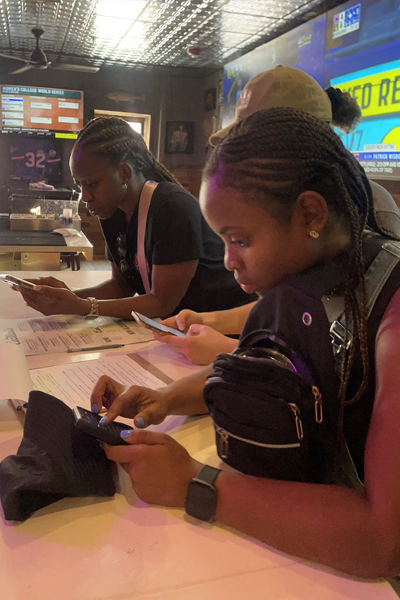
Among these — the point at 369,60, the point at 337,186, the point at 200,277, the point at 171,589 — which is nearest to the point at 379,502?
the point at 171,589

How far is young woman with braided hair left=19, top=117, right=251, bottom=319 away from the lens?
1.40m

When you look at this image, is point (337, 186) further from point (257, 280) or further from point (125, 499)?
point (125, 499)

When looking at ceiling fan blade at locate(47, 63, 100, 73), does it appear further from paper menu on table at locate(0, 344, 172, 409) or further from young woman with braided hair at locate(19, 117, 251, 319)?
paper menu on table at locate(0, 344, 172, 409)

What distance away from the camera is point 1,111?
6141mm

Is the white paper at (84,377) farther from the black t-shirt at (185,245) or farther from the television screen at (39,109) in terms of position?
the television screen at (39,109)

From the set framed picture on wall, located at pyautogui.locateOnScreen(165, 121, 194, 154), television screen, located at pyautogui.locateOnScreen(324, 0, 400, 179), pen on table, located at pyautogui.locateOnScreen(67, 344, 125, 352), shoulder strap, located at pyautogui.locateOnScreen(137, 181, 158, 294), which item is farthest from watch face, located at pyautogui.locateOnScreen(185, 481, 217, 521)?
framed picture on wall, located at pyautogui.locateOnScreen(165, 121, 194, 154)

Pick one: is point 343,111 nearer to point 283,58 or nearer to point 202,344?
point 202,344

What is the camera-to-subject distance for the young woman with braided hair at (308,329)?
496 millimetres

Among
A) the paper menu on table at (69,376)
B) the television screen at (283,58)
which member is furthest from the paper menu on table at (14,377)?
the television screen at (283,58)

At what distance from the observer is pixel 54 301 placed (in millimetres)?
1379

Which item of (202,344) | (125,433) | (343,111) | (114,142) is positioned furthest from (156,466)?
(343,111)

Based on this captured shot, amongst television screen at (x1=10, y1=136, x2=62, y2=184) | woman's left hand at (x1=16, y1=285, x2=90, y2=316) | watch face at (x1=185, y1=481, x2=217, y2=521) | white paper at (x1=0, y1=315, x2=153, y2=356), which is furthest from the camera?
television screen at (x1=10, y1=136, x2=62, y2=184)

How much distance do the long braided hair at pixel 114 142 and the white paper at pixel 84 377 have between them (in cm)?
69

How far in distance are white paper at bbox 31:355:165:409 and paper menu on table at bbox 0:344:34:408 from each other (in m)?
0.05
